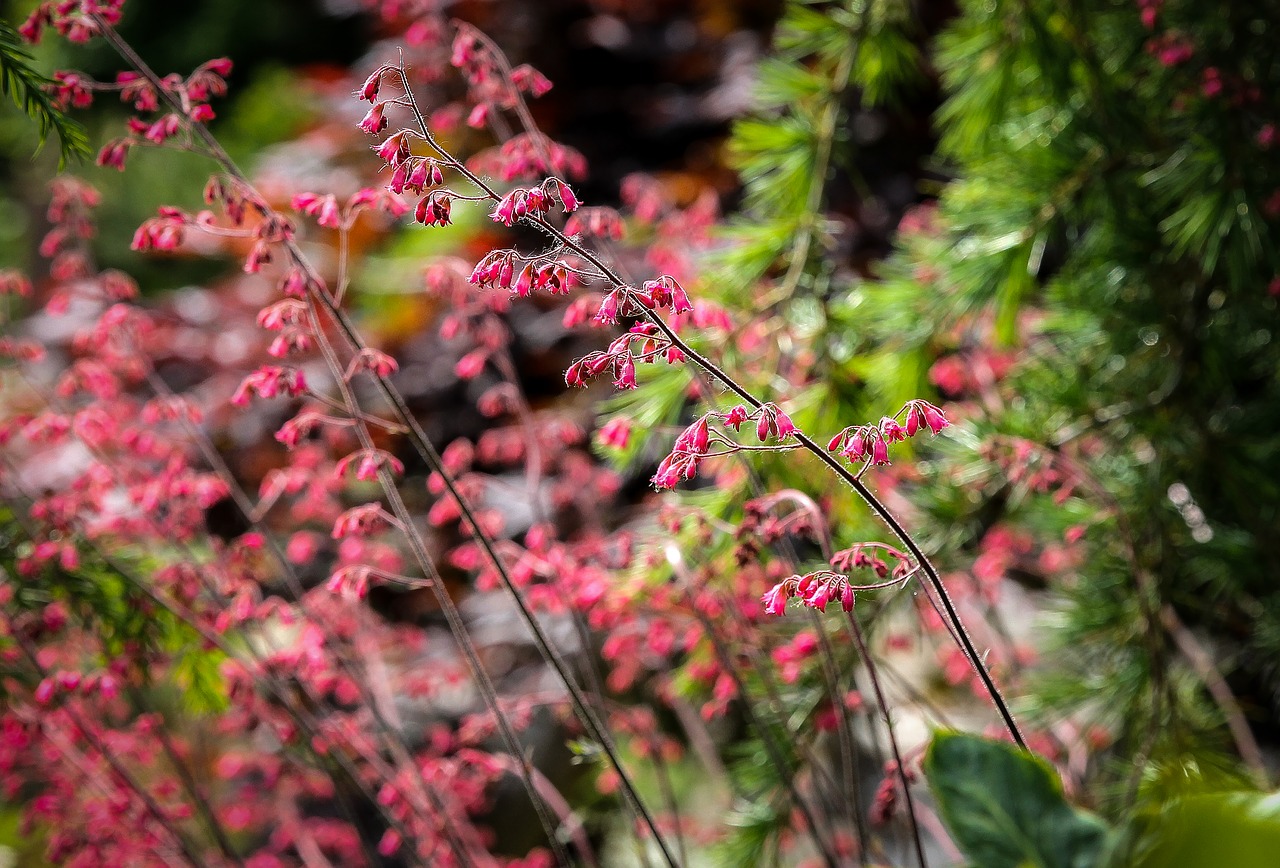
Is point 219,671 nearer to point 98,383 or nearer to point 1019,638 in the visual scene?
point 98,383

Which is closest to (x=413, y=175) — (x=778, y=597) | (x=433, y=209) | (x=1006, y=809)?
(x=433, y=209)

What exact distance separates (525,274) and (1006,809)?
0.42 m

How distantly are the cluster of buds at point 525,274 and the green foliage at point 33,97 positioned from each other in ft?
1.60

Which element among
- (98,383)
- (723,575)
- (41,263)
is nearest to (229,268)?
(41,263)

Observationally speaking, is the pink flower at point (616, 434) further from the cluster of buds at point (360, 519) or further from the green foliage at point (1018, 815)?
the green foliage at point (1018, 815)

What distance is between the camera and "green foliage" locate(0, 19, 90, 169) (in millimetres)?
837

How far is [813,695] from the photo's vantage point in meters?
1.17

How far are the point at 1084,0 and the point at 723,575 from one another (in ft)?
2.74

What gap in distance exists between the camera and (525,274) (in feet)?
1.92

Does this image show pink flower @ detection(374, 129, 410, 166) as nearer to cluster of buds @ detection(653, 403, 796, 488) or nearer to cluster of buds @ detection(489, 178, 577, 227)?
cluster of buds @ detection(489, 178, 577, 227)

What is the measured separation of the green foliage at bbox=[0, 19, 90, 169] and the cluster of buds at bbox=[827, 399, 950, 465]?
0.73m

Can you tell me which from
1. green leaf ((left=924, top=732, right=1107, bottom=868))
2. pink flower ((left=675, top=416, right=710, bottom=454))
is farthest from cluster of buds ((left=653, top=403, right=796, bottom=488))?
green leaf ((left=924, top=732, right=1107, bottom=868))

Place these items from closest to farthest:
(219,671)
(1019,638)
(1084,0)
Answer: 1. (1084,0)
2. (219,671)
3. (1019,638)

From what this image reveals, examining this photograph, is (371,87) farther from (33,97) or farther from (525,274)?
(33,97)
